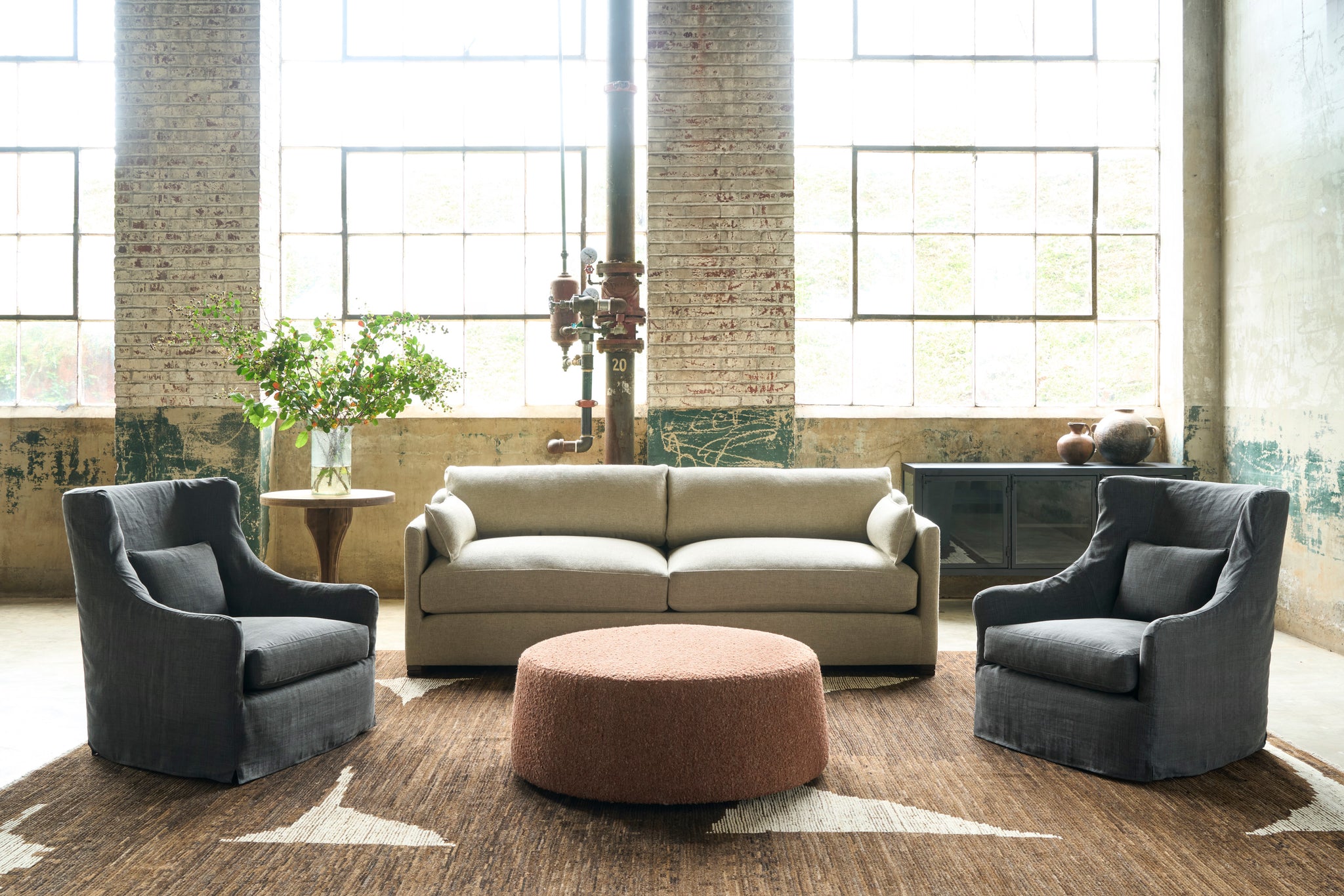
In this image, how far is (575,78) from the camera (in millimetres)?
5746

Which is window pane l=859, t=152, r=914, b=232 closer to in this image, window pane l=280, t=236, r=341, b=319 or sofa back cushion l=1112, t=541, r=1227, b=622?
sofa back cushion l=1112, t=541, r=1227, b=622

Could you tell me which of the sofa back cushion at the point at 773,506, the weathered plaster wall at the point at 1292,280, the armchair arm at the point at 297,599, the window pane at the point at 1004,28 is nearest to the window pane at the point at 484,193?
the sofa back cushion at the point at 773,506

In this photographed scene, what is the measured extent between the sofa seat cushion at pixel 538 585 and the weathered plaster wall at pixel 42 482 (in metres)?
2.85

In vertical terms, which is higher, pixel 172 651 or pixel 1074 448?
pixel 1074 448

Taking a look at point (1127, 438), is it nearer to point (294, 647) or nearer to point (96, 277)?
point (294, 647)

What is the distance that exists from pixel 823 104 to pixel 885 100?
373 millimetres

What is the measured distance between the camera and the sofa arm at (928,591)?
3.85 metres

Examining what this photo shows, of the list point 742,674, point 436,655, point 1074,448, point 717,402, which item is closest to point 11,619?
point 436,655

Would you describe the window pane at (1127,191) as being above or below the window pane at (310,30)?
below

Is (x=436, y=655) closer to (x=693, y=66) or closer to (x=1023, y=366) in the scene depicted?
(x=693, y=66)

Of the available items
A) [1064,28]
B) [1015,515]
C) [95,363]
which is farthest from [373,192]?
[1064,28]

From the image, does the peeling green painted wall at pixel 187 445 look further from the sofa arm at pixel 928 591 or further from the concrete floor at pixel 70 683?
the sofa arm at pixel 928 591

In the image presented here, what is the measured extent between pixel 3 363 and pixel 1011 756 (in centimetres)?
588

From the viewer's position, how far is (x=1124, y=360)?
5.68 meters
